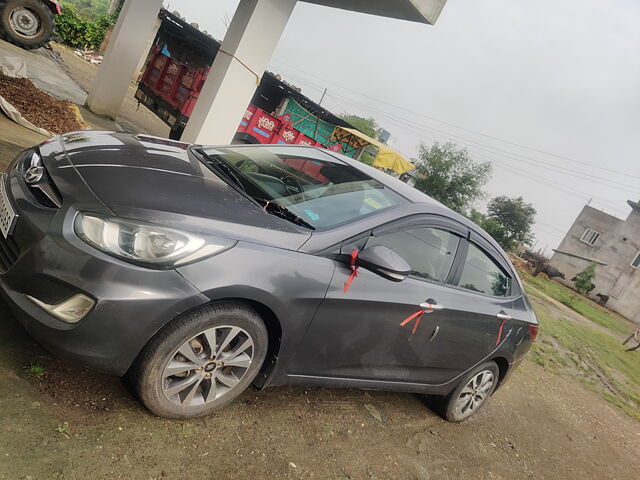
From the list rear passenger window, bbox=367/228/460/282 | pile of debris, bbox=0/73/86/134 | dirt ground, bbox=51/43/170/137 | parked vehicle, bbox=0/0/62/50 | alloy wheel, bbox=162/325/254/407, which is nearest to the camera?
alloy wheel, bbox=162/325/254/407

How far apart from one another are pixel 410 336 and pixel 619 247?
37.6m

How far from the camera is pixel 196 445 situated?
2.32 m

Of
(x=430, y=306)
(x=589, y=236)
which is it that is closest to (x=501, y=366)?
(x=430, y=306)

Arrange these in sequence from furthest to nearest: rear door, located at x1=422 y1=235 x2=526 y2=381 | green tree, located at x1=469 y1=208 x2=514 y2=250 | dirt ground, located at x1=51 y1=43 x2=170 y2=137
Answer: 1. green tree, located at x1=469 y1=208 x2=514 y2=250
2. dirt ground, located at x1=51 y1=43 x2=170 y2=137
3. rear door, located at x1=422 y1=235 x2=526 y2=381

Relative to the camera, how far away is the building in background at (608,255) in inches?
1256

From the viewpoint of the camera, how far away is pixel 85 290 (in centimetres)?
190

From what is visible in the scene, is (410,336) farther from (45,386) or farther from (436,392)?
(45,386)

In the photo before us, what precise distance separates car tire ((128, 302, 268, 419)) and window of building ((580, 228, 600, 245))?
3992 centimetres

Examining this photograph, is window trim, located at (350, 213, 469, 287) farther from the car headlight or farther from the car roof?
the car headlight

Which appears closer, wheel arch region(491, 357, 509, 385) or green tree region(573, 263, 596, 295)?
wheel arch region(491, 357, 509, 385)

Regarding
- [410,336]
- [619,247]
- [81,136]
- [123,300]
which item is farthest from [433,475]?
[619,247]

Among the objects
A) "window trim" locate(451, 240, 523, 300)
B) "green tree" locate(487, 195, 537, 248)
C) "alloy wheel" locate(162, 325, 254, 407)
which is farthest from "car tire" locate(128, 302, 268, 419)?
"green tree" locate(487, 195, 537, 248)

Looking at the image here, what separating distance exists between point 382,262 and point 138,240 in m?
1.28

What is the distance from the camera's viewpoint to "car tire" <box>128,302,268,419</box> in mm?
2109
